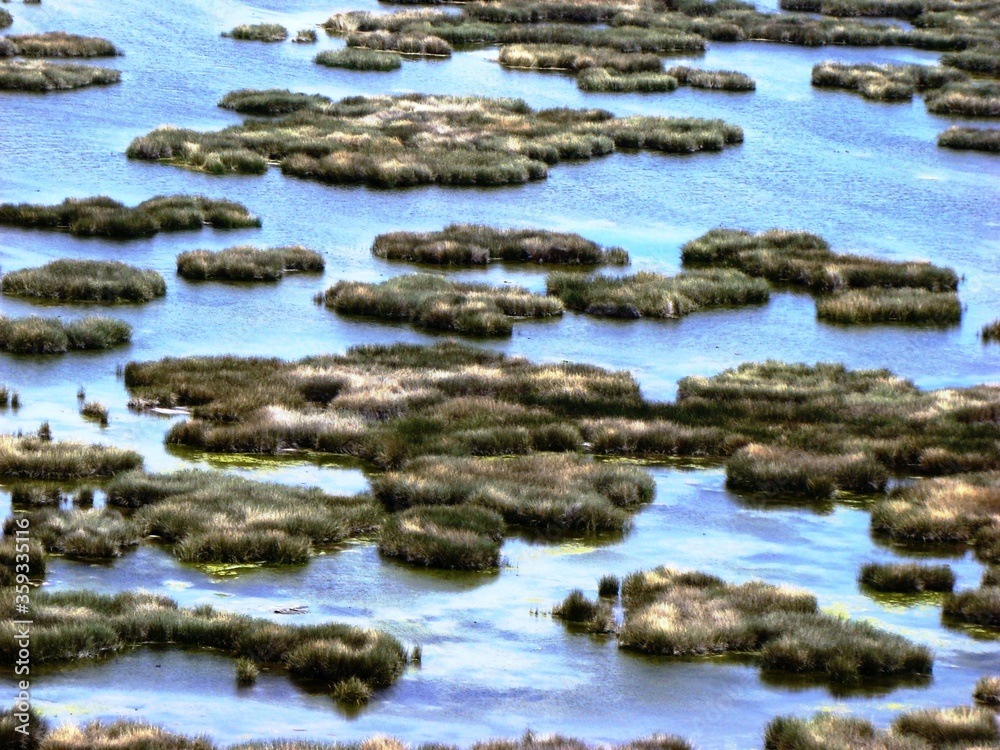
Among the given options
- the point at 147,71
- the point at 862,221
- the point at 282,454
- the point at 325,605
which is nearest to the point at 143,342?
the point at 282,454

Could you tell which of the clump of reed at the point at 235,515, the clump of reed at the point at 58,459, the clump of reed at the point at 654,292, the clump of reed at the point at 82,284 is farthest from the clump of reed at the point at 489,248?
the clump of reed at the point at 235,515

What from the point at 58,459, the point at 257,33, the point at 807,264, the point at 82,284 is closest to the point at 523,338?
the point at 82,284

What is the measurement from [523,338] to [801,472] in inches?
442

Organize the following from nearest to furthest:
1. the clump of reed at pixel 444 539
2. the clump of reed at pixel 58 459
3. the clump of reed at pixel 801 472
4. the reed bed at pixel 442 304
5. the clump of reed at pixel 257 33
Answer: the clump of reed at pixel 444 539
the clump of reed at pixel 58 459
the clump of reed at pixel 801 472
the reed bed at pixel 442 304
the clump of reed at pixel 257 33

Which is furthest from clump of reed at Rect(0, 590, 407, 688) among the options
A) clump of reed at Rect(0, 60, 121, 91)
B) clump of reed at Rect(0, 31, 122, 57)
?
clump of reed at Rect(0, 31, 122, 57)

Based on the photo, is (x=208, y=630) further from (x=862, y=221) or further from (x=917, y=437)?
(x=862, y=221)

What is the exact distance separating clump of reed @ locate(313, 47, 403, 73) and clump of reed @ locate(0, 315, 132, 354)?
143 feet

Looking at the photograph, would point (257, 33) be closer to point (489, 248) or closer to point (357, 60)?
point (357, 60)

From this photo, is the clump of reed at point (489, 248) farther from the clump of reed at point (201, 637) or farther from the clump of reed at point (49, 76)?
the clump of reed at point (49, 76)

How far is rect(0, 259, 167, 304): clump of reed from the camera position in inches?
1373

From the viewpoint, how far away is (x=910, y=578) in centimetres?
2073

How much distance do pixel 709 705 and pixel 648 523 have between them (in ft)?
22.4

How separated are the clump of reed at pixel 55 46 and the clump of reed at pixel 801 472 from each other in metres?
52.1

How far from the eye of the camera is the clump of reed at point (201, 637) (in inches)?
633
